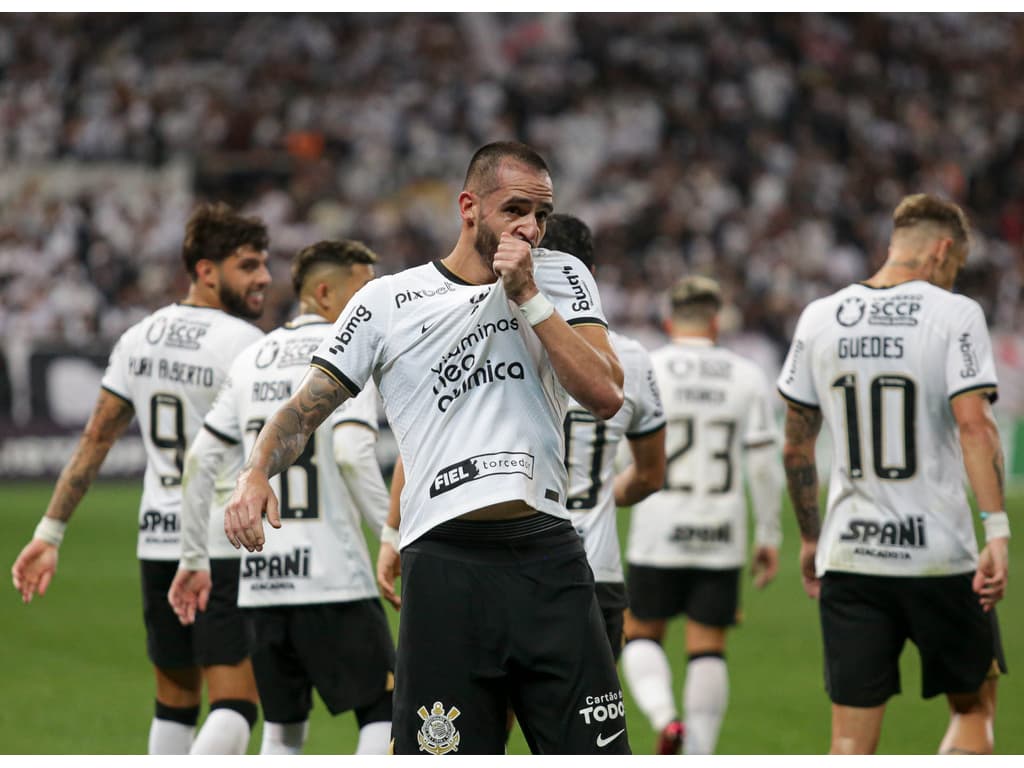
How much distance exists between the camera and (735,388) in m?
7.79

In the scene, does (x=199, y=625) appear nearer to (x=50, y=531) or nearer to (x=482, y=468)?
(x=50, y=531)

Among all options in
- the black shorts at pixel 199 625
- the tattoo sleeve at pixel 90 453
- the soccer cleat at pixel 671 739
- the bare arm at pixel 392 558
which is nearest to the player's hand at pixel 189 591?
the black shorts at pixel 199 625

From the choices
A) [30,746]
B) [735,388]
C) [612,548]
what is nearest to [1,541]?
[30,746]

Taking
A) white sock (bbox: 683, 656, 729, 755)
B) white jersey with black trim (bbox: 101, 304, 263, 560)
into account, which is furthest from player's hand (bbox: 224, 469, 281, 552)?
white sock (bbox: 683, 656, 729, 755)

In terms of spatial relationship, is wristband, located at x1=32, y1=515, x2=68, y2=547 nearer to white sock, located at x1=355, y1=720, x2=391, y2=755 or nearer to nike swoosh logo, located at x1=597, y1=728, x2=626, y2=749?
white sock, located at x1=355, y1=720, x2=391, y2=755

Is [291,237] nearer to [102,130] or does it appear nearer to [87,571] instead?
[102,130]

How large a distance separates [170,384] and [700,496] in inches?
117

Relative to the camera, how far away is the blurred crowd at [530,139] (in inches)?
930

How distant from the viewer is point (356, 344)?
4102mm

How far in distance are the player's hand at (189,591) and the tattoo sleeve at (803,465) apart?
89.2 inches

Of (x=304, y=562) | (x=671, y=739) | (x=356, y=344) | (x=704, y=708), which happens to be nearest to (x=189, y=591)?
(x=304, y=562)

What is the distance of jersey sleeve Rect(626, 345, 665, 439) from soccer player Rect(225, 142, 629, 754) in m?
1.57

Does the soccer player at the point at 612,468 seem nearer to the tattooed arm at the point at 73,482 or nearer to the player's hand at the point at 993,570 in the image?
the player's hand at the point at 993,570

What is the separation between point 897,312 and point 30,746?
468cm
